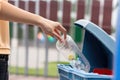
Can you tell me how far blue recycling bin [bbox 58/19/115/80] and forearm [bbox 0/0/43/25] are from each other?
0.69 ft

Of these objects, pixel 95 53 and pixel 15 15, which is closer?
pixel 15 15

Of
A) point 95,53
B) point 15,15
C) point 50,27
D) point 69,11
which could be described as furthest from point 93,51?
point 69,11

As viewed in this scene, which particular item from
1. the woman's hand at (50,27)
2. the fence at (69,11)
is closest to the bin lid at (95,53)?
the woman's hand at (50,27)

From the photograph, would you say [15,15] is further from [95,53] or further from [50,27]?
[95,53]

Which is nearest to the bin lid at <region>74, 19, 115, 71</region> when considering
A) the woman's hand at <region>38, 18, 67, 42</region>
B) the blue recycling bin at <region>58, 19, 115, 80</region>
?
the blue recycling bin at <region>58, 19, 115, 80</region>

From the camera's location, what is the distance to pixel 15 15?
1.22m

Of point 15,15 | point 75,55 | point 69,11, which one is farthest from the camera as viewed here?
point 69,11

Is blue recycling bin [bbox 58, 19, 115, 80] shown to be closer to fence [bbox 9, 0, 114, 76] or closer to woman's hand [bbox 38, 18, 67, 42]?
woman's hand [bbox 38, 18, 67, 42]

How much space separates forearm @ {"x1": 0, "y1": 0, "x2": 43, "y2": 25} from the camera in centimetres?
123

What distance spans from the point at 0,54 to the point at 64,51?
304 mm

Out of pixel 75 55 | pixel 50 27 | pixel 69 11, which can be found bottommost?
pixel 75 55

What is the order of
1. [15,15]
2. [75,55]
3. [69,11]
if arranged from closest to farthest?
[15,15] < [75,55] < [69,11]

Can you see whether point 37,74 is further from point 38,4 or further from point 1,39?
point 1,39

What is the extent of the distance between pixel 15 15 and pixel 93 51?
1.55ft
